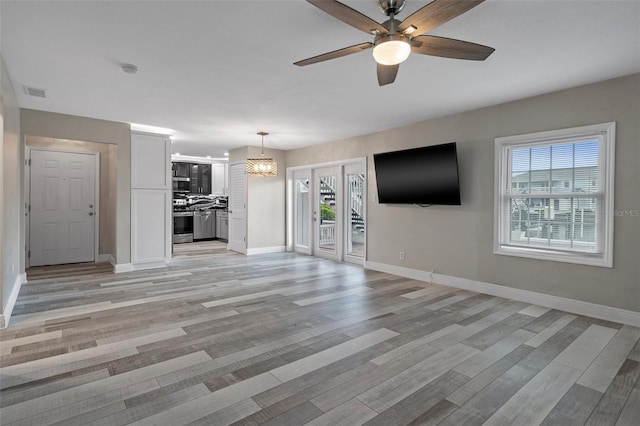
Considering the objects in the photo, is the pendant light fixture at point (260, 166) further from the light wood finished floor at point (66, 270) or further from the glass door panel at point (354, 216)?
the light wood finished floor at point (66, 270)

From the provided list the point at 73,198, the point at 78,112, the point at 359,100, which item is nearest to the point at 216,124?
the point at 78,112

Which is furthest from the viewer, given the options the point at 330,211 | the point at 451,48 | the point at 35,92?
the point at 330,211

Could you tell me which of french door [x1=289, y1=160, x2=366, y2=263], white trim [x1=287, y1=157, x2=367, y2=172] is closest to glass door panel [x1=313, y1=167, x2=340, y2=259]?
french door [x1=289, y1=160, x2=366, y2=263]

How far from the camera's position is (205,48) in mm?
2820

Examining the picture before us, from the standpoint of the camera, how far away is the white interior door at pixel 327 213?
693 cm

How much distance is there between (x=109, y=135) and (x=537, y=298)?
6.63 m

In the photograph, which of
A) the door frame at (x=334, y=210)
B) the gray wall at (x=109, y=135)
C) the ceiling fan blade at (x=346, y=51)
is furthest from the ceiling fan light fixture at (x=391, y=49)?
the gray wall at (x=109, y=135)

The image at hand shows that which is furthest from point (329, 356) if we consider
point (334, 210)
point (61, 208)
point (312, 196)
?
point (61, 208)

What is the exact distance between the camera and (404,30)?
208 cm

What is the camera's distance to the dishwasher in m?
9.81

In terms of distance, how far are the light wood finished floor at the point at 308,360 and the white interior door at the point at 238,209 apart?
11.4 feet

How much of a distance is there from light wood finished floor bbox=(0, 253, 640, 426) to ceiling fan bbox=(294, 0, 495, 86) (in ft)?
7.09

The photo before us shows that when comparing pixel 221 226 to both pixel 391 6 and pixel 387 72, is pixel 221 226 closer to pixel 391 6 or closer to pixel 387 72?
pixel 387 72

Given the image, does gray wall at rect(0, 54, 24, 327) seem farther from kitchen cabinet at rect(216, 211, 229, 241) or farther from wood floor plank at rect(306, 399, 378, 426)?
kitchen cabinet at rect(216, 211, 229, 241)
